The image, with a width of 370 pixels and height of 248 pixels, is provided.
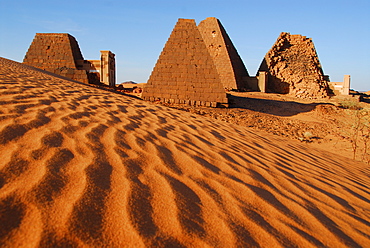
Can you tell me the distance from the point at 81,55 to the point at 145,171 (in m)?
20.8

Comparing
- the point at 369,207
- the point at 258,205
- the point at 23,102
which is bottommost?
the point at 369,207

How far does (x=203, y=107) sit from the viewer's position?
34.0ft

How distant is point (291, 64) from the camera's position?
26.2m

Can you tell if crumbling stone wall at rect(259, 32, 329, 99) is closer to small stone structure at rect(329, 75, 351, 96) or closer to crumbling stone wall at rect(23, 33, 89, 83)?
small stone structure at rect(329, 75, 351, 96)

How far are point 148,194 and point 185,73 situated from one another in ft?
31.4

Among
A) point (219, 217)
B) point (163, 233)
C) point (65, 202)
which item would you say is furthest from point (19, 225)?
point (219, 217)

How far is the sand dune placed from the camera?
1212 millimetres

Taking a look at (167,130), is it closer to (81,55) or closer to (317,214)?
(317,214)

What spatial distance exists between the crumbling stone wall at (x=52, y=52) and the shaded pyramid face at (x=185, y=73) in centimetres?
942

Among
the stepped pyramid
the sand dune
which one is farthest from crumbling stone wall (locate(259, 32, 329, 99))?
the sand dune

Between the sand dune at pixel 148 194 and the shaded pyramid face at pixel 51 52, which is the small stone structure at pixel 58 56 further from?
the sand dune at pixel 148 194

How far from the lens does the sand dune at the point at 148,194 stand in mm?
1212

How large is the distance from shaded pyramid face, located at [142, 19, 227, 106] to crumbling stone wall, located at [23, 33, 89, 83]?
9.42 m

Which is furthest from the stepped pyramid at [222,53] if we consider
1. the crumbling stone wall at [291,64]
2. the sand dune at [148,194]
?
the sand dune at [148,194]
